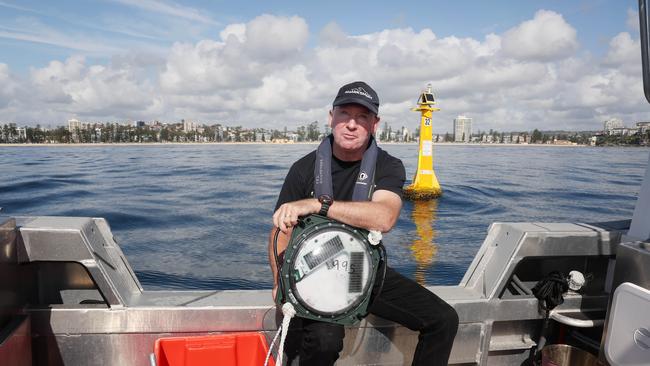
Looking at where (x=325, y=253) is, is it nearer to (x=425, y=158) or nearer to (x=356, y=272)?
(x=356, y=272)

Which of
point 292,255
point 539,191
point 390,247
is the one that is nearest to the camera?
point 292,255

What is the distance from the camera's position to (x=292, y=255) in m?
1.92

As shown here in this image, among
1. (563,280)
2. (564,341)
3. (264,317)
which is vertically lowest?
(564,341)

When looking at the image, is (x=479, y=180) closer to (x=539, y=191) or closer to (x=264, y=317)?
(x=539, y=191)

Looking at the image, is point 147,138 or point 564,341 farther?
point 147,138

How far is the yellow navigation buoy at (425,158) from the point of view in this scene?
48.6 ft

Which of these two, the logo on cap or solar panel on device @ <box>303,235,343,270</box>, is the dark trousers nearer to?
solar panel on device @ <box>303,235,343,270</box>

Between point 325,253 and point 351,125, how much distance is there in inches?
30.5

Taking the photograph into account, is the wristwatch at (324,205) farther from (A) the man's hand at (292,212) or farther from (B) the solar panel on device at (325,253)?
(B) the solar panel on device at (325,253)

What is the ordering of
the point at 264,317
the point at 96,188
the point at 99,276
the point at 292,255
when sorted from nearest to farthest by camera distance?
the point at 292,255, the point at 99,276, the point at 264,317, the point at 96,188

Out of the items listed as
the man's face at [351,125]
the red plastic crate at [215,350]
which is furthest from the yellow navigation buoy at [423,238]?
the man's face at [351,125]

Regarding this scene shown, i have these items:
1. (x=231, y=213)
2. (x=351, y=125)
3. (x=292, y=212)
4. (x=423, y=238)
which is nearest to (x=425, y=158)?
(x=423, y=238)

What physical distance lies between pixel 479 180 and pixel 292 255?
27.3 metres

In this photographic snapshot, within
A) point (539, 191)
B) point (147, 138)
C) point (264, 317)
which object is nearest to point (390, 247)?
point (264, 317)
